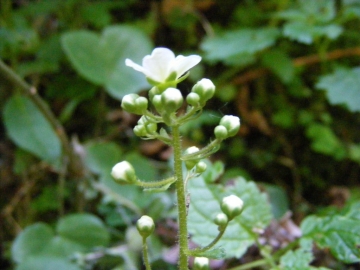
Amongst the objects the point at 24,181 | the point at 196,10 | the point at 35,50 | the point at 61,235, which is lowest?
the point at 61,235

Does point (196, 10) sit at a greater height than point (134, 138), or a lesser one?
greater

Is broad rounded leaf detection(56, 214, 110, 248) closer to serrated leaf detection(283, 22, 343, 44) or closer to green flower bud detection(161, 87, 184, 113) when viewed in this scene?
green flower bud detection(161, 87, 184, 113)

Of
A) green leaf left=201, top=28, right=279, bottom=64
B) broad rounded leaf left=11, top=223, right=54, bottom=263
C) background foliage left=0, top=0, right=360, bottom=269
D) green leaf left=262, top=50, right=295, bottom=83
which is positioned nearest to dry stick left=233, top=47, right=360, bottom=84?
background foliage left=0, top=0, right=360, bottom=269

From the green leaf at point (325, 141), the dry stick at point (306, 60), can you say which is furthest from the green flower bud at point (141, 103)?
the dry stick at point (306, 60)

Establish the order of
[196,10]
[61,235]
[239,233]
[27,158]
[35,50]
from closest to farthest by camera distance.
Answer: [239,233], [61,235], [27,158], [35,50], [196,10]

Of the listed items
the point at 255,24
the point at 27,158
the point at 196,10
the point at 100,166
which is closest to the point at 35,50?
the point at 27,158

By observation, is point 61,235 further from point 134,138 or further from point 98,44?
point 98,44

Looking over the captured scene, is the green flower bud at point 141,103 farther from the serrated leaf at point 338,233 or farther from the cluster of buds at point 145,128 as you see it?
the serrated leaf at point 338,233

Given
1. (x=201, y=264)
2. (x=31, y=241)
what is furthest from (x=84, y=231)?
(x=201, y=264)
